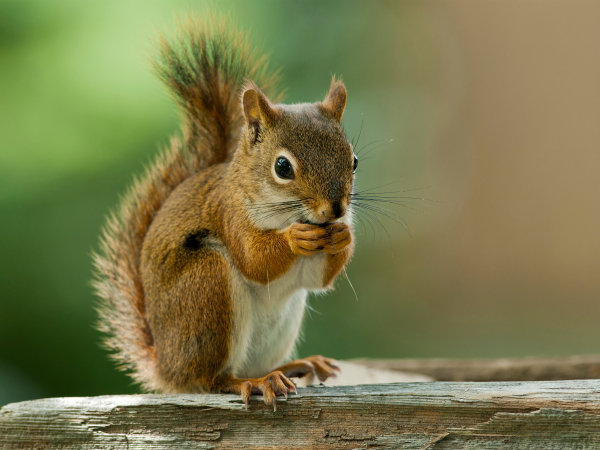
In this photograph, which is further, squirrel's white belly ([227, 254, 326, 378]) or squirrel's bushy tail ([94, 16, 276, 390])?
squirrel's bushy tail ([94, 16, 276, 390])

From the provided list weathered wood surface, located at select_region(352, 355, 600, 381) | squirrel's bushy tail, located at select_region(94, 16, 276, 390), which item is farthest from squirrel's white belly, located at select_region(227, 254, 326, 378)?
weathered wood surface, located at select_region(352, 355, 600, 381)

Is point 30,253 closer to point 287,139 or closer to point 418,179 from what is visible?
point 287,139

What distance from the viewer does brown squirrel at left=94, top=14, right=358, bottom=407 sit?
1.29 metres

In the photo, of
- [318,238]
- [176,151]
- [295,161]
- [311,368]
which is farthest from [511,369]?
[176,151]

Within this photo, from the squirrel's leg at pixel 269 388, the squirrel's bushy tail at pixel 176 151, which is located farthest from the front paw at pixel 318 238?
the squirrel's bushy tail at pixel 176 151

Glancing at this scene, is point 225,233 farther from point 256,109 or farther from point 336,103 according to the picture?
point 336,103

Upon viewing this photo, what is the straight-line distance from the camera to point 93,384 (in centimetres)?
247

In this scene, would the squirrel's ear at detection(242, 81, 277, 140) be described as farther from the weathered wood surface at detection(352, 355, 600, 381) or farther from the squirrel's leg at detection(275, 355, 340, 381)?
the weathered wood surface at detection(352, 355, 600, 381)

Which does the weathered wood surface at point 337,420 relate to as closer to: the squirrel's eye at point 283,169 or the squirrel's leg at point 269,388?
the squirrel's leg at point 269,388

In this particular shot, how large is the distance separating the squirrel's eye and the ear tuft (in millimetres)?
140

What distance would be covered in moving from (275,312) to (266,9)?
188cm

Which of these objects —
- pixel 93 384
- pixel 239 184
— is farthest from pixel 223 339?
pixel 93 384

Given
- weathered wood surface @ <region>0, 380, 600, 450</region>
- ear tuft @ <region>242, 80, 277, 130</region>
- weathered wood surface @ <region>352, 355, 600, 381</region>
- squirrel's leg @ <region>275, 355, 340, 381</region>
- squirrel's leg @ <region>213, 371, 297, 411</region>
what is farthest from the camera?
weathered wood surface @ <region>352, 355, 600, 381</region>

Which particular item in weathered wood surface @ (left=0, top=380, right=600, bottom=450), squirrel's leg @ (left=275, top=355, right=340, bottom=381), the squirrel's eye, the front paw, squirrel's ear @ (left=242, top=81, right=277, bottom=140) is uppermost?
squirrel's ear @ (left=242, top=81, right=277, bottom=140)
